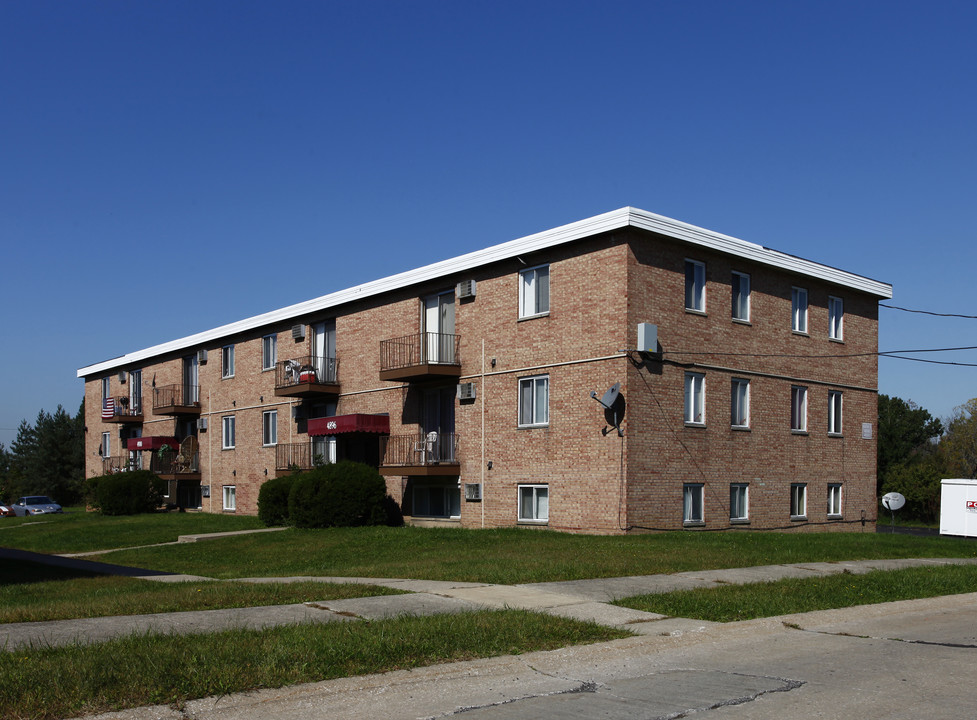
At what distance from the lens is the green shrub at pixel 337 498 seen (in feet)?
86.4

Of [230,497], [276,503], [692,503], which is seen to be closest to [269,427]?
Result: [230,497]

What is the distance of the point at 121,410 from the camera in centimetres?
4700

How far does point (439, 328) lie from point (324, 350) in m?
6.82

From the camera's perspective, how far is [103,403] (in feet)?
159

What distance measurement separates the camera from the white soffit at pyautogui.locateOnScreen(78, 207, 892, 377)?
22375mm

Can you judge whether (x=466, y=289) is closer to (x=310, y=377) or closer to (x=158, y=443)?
(x=310, y=377)

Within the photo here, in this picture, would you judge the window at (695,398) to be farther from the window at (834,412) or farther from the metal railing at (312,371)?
the metal railing at (312,371)

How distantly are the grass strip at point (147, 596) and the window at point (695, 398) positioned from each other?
12.6 metres

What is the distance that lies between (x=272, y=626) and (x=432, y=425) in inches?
730

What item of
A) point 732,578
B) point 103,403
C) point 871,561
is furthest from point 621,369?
point 103,403

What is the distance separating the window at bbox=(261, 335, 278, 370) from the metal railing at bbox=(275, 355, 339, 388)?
2991mm

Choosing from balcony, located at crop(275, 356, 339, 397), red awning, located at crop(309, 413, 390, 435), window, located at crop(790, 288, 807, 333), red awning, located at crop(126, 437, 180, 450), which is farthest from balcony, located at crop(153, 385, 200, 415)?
window, located at crop(790, 288, 807, 333)

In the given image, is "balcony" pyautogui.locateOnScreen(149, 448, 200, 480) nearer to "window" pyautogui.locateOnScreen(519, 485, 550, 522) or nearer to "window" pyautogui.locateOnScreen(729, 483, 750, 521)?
"window" pyautogui.locateOnScreen(519, 485, 550, 522)

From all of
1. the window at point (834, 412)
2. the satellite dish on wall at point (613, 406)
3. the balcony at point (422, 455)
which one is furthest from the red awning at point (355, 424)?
the window at point (834, 412)
